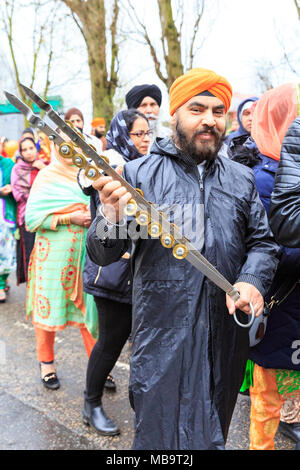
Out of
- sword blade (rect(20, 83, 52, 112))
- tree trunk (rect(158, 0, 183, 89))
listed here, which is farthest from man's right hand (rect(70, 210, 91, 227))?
tree trunk (rect(158, 0, 183, 89))

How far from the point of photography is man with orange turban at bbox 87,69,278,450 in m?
1.64

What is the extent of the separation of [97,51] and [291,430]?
319 inches

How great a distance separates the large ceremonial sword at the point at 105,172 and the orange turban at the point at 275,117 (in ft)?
2.68

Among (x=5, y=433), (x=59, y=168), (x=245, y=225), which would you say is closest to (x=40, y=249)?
(x=59, y=168)

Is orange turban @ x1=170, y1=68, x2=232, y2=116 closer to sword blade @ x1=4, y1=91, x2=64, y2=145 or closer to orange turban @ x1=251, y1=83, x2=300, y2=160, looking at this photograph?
orange turban @ x1=251, y1=83, x2=300, y2=160

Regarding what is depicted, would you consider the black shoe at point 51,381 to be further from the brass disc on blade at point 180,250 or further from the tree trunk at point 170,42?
the tree trunk at point 170,42

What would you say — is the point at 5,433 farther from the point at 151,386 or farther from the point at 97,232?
the point at 97,232

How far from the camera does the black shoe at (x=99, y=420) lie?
2586 mm

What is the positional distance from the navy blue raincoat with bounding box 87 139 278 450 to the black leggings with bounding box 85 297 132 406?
2.47ft

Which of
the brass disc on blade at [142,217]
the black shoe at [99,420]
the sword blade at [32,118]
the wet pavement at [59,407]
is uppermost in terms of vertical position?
the sword blade at [32,118]

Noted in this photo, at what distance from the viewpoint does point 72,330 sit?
14.3 ft

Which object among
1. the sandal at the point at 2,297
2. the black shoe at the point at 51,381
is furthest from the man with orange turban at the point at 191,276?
the sandal at the point at 2,297

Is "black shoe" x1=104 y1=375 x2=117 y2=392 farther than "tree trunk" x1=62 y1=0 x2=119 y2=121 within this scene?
No

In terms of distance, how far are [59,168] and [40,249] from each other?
1.91 ft
